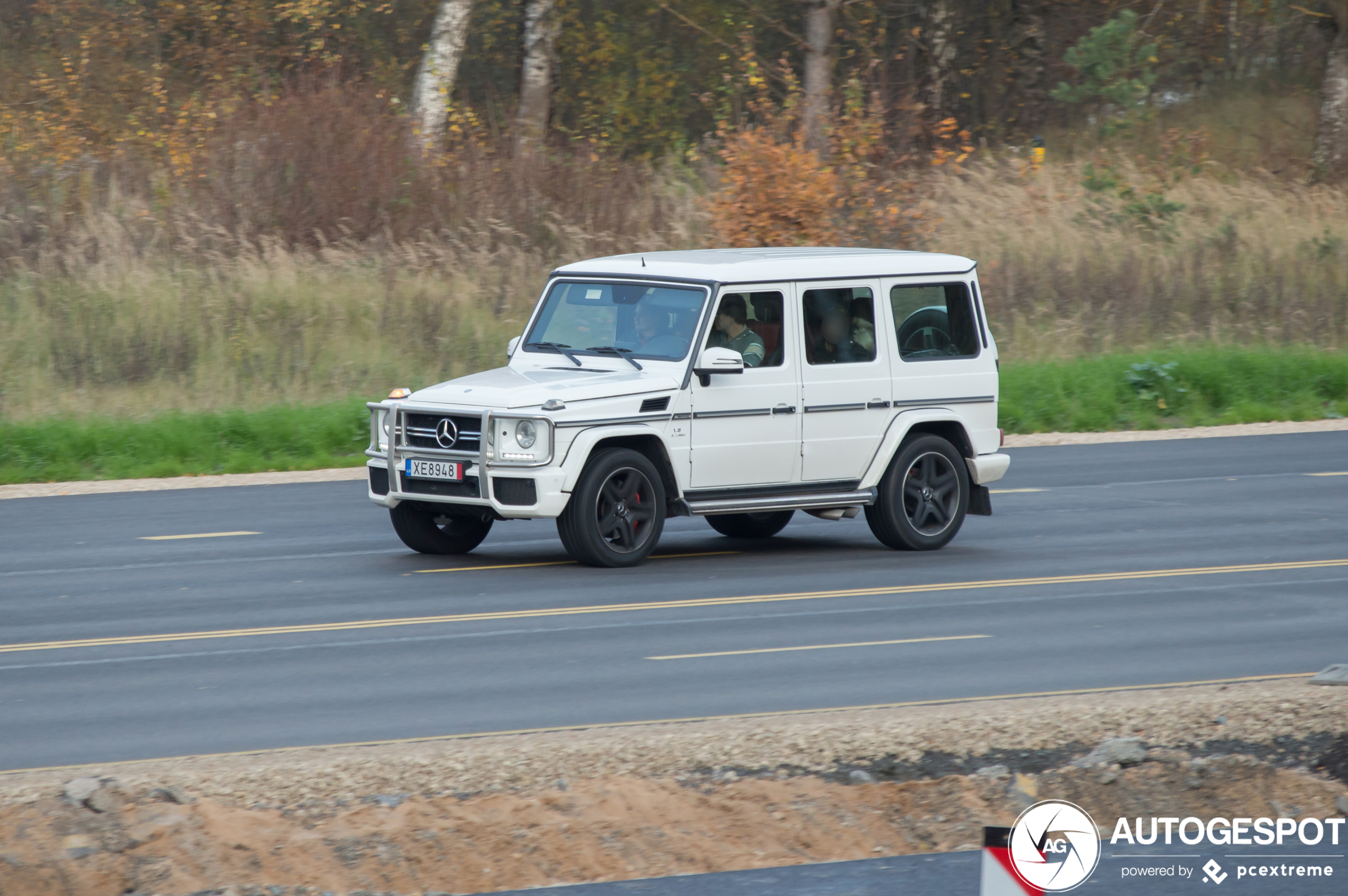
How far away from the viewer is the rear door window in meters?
14.1

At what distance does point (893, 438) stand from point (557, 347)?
2.47m

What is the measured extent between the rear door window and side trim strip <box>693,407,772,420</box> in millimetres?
1283

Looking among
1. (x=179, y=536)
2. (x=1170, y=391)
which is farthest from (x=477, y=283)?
(x=179, y=536)

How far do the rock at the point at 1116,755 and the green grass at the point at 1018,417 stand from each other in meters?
13.0

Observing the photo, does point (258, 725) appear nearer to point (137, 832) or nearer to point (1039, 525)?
point (137, 832)

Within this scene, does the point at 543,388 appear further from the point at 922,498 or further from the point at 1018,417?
the point at 1018,417

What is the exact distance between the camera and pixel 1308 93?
1742 inches

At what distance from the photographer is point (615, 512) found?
1291cm

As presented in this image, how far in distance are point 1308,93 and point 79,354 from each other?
30.2 m

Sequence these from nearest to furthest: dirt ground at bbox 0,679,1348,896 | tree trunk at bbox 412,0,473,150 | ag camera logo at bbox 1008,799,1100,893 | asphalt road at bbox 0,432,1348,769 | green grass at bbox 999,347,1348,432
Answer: ag camera logo at bbox 1008,799,1100,893, dirt ground at bbox 0,679,1348,896, asphalt road at bbox 0,432,1348,769, green grass at bbox 999,347,1348,432, tree trunk at bbox 412,0,473,150

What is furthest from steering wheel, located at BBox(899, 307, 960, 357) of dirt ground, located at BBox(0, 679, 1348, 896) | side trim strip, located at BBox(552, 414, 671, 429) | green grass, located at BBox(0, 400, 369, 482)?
green grass, located at BBox(0, 400, 369, 482)

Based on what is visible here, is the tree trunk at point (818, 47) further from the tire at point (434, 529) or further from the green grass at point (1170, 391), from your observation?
the tire at point (434, 529)

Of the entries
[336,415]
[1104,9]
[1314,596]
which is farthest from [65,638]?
[1104,9]

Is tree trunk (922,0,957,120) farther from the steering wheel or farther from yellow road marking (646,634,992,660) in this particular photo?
yellow road marking (646,634,992,660)
